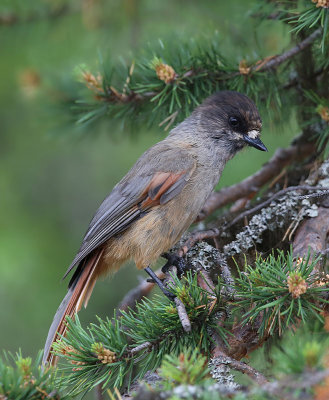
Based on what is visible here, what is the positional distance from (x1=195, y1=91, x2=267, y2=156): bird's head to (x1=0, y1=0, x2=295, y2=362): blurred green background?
11.2 inches

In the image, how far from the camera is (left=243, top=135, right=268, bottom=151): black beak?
138 inches

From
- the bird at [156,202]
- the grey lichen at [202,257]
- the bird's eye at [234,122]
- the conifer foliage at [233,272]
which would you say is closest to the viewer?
the conifer foliage at [233,272]

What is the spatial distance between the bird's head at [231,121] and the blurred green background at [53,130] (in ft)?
0.94

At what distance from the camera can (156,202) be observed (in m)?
3.49

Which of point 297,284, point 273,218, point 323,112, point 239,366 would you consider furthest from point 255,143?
point 239,366

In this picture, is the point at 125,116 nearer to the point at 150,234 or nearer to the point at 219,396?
the point at 150,234

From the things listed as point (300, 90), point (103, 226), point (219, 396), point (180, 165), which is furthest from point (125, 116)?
point (219, 396)

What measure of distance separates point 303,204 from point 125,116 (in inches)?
53.2

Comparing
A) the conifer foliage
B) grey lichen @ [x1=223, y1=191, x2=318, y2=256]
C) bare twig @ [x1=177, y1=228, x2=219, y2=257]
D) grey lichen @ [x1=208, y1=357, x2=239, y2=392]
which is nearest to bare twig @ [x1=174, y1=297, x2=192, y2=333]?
the conifer foliage

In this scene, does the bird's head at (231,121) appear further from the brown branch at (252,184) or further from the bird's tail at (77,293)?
the bird's tail at (77,293)

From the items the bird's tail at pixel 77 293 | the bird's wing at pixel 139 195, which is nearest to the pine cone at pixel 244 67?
the bird's wing at pixel 139 195

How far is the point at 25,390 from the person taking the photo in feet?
6.17

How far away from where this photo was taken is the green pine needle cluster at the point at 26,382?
6.09ft

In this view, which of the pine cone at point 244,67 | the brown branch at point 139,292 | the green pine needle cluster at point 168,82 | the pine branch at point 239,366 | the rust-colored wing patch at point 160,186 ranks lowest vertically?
the pine branch at point 239,366
